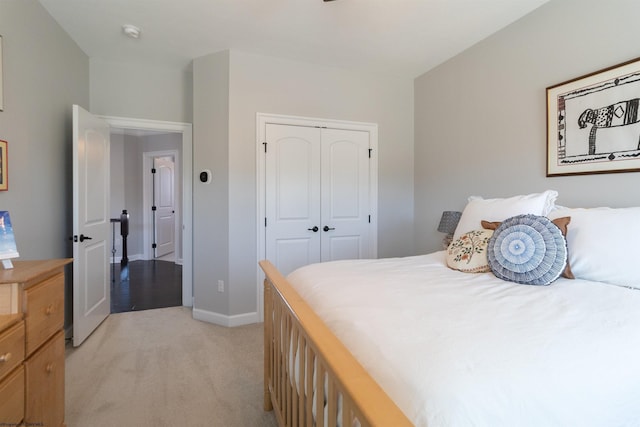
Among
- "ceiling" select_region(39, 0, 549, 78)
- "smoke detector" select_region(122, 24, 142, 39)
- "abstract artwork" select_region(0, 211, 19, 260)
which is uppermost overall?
"ceiling" select_region(39, 0, 549, 78)

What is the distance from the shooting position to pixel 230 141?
2.91 meters

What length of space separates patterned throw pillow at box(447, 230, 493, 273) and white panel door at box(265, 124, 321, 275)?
165cm

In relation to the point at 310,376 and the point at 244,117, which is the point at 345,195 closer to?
the point at 244,117

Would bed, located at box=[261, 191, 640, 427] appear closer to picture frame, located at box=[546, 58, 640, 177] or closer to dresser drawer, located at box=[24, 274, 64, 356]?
picture frame, located at box=[546, 58, 640, 177]

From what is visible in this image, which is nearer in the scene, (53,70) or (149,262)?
(53,70)

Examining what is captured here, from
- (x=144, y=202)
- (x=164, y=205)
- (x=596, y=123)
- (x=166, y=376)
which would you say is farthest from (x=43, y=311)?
(x=164, y=205)

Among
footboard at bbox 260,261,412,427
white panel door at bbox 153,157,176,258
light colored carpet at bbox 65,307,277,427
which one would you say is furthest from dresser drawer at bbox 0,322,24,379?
white panel door at bbox 153,157,176,258

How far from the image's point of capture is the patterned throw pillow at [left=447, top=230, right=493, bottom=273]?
1.68 meters

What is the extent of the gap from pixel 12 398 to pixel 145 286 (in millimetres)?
3345

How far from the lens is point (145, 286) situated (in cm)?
426

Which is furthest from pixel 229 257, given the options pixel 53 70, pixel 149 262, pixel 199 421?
pixel 149 262

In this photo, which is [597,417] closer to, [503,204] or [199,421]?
[503,204]

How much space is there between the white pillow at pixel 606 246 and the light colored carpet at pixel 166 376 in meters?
1.75

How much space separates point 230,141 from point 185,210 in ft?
3.20
